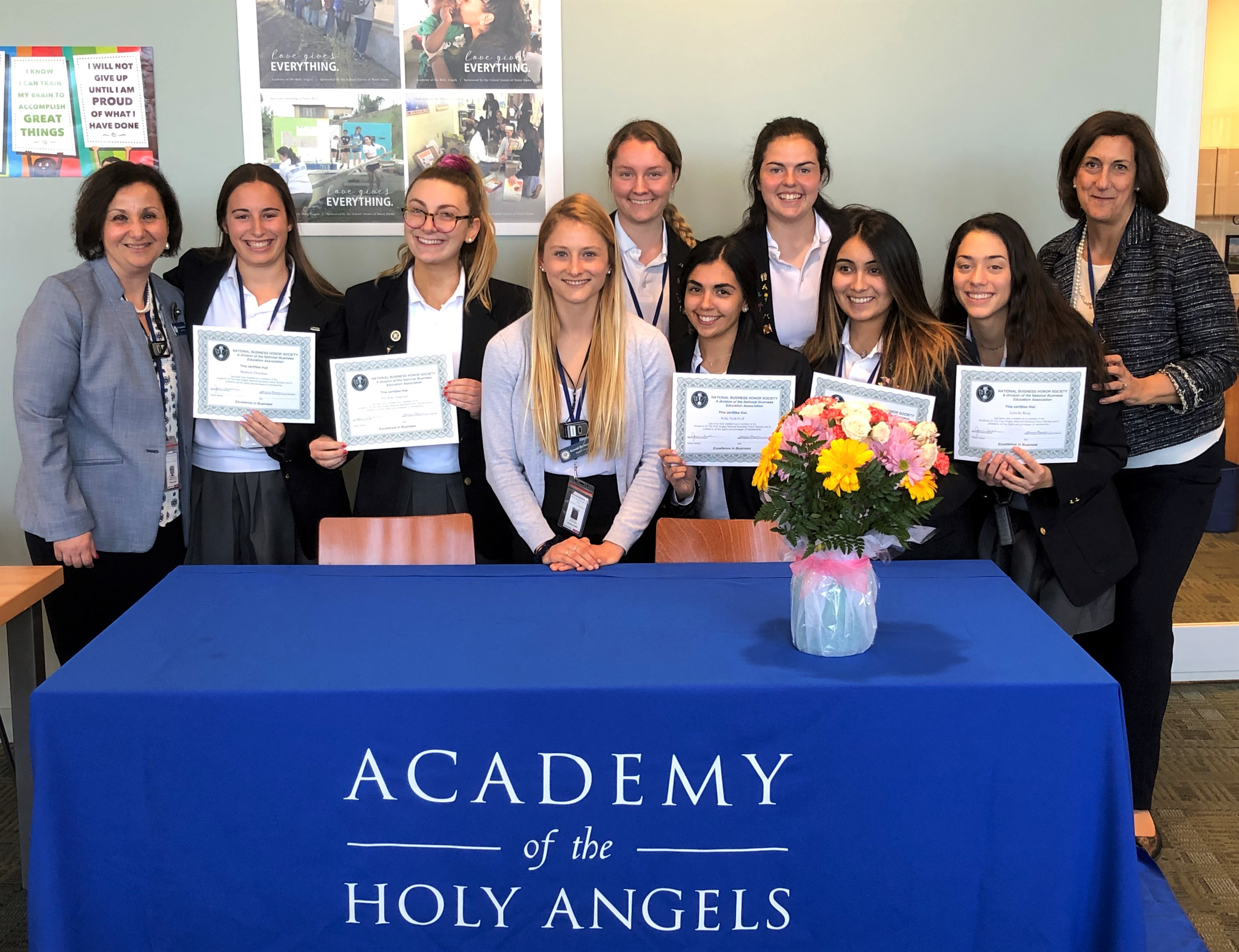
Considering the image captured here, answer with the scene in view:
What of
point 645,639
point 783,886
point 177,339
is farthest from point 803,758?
point 177,339

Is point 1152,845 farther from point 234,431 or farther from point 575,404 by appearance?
point 234,431

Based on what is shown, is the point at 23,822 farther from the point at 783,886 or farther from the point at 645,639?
the point at 783,886

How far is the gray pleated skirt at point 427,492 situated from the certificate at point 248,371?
1.25ft

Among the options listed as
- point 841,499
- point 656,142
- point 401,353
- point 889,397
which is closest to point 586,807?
point 841,499

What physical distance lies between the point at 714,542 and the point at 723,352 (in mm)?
Answer: 582

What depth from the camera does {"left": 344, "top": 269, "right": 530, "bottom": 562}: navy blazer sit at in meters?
3.07

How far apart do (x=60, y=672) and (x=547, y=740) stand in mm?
918

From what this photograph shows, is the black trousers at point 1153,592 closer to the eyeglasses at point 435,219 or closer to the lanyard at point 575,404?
the lanyard at point 575,404

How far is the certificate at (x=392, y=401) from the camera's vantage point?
9.41 ft

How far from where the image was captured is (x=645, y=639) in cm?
208

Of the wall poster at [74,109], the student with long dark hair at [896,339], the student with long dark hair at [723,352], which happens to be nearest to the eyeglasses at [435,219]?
the student with long dark hair at [723,352]

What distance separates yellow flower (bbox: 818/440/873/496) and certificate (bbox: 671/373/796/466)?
2.91 feet

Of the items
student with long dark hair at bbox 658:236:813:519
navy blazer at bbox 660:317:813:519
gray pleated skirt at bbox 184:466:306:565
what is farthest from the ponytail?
gray pleated skirt at bbox 184:466:306:565

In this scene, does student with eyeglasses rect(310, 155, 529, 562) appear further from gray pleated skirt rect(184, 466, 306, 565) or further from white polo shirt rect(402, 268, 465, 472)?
gray pleated skirt rect(184, 466, 306, 565)
